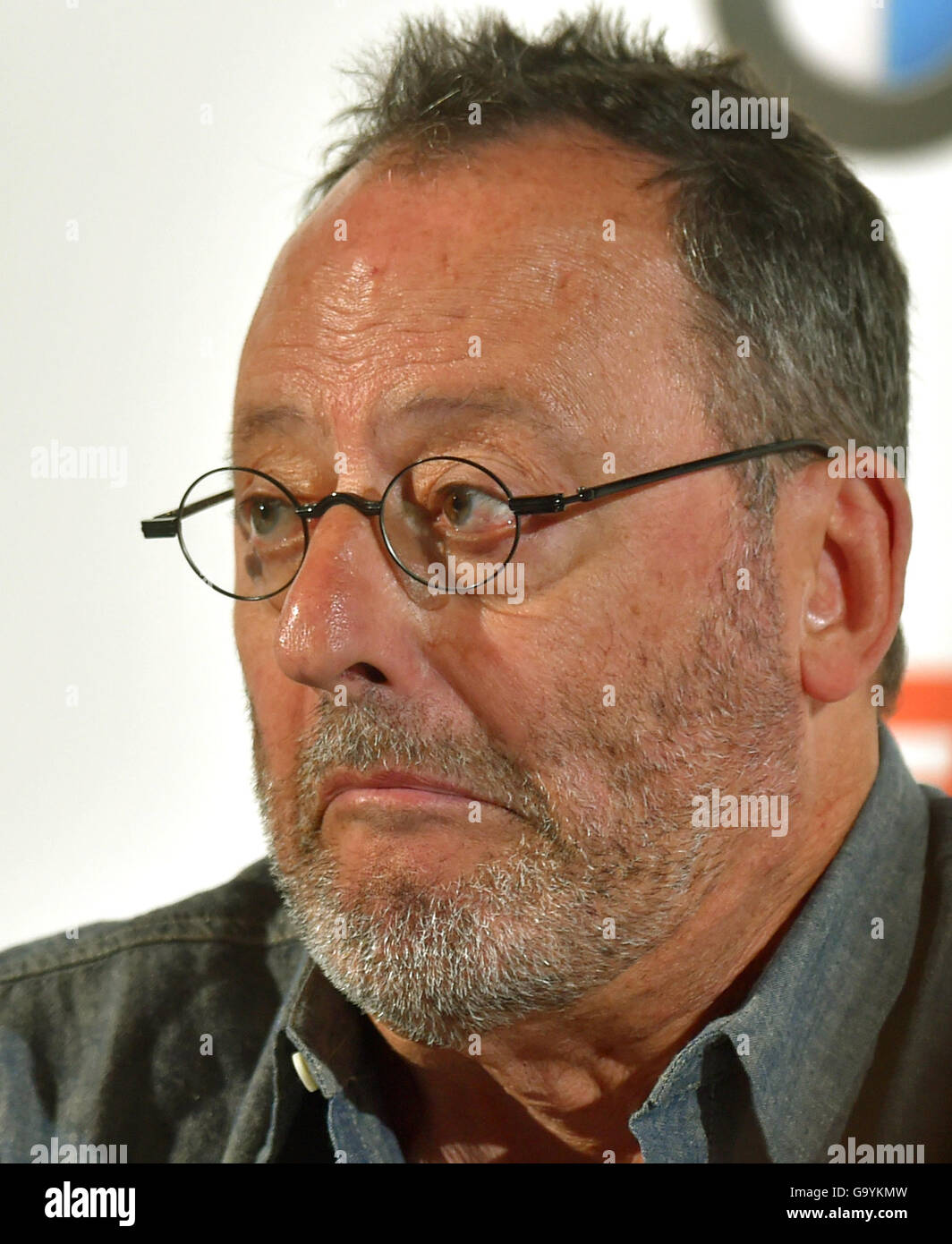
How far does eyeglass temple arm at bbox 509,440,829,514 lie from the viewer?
1.11 m

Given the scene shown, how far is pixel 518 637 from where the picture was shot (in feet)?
3.60

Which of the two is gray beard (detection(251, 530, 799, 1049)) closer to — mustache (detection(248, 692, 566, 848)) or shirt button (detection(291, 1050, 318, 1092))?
mustache (detection(248, 692, 566, 848))

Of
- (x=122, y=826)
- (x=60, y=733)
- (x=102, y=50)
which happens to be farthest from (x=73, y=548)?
(x=102, y=50)

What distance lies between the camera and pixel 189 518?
135 cm

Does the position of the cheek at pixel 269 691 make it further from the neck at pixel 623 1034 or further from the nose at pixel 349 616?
the neck at pixel 623 1034

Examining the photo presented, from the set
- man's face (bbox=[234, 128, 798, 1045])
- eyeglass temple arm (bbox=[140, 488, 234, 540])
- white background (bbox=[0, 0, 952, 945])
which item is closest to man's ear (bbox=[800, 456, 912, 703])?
man's face (bbox=[234, 128, 798, 1045])

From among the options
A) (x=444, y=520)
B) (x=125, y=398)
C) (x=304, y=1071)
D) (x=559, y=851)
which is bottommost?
(x=304, y=1071)

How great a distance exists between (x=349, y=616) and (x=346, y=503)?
103 mm

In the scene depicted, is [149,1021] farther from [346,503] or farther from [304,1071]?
[346,503]

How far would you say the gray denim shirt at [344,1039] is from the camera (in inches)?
44.3

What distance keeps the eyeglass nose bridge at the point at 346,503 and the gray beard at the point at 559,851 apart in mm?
150

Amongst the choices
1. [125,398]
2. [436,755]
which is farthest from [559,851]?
[125,398]

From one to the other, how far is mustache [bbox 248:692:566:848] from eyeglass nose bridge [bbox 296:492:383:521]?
15 cm

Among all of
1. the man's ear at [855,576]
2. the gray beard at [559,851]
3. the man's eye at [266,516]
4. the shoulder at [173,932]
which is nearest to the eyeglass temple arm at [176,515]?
the man's eye at [266,516]
